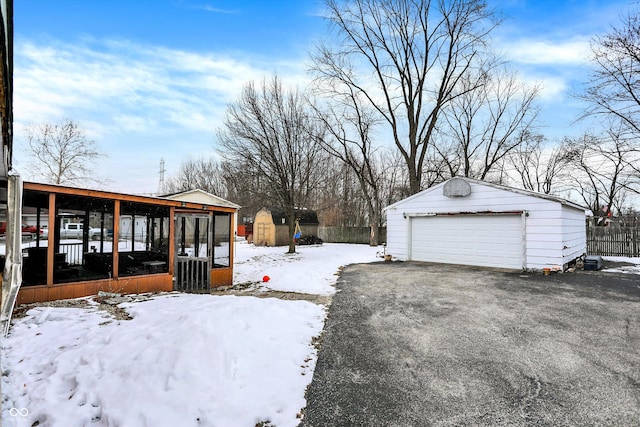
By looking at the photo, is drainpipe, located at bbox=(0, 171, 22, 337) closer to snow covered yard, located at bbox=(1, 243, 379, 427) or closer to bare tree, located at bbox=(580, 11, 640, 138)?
snow covered yard, located at bbox=(1, 243, 379, 427)

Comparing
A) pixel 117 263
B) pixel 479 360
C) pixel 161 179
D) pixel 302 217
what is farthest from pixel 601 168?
pixel 161 179

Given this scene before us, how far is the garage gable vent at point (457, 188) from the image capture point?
10.5m

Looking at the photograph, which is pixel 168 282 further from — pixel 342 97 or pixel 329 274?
pixel 342 97

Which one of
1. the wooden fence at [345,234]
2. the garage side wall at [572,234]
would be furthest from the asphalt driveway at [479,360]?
the wooden fence at [345,234]

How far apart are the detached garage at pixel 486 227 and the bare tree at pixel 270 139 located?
517 cm

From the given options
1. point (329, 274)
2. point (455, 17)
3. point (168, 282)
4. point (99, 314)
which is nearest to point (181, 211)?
point (168, 282)

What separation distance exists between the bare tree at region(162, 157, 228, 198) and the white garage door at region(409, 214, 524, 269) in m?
29.5

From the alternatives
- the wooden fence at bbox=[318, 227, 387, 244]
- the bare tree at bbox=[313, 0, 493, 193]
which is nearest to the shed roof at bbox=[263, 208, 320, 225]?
the wooden fence at bbox=[318, 227, 387, 244]

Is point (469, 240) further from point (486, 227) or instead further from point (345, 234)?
point (345, 234)

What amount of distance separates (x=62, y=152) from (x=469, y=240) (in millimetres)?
26189

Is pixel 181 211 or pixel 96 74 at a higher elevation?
pixel 96 74

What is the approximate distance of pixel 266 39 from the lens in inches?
434

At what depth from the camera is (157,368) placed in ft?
9.19

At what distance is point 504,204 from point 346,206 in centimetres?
1964
